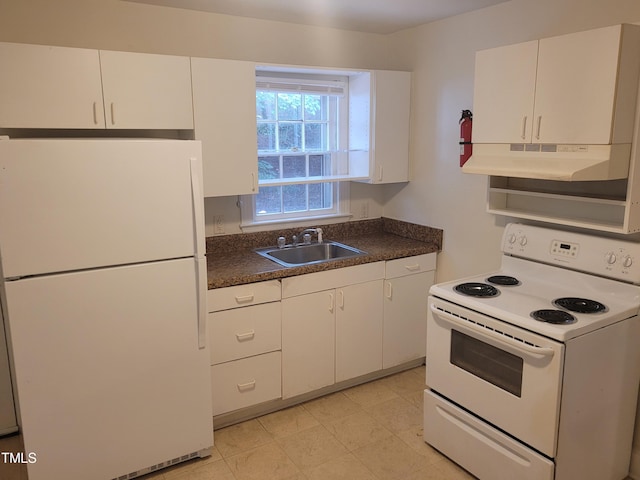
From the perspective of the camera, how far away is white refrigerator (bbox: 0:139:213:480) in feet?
6.63

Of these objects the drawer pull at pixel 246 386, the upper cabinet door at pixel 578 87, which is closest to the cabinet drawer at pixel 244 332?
the drawer pull at pixel 246 386

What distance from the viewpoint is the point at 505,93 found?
245 centimetres

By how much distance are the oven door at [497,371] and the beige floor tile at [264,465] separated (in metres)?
0.84

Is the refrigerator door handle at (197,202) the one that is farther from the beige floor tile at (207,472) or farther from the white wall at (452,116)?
the white wall at (452,116)

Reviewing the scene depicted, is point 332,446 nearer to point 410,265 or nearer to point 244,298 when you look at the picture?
point 244,298

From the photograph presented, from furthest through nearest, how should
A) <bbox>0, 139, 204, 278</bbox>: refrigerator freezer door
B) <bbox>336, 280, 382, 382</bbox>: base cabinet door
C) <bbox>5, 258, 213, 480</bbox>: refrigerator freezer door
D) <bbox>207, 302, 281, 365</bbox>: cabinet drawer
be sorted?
1. <bbox>336, 280, 382, 382</bbox>: base cabinet door
2. <bbox>207, 302, 281, 365</bbox>: cabinet drawer
3. <bbox>5, 258, 213, 480</bbox>: refrigerator freezer door
4. <bbox>0, 139, 204, 278</bbox>: refrigerator freezer door

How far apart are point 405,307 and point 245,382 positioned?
3.88ft

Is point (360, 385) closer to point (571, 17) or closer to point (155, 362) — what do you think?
point (155, 362)

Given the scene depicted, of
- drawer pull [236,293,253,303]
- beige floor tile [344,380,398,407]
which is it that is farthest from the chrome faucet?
beige floor tile [344,380,398,407]

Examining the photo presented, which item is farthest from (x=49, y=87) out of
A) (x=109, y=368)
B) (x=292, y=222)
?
(x=292, y=222)

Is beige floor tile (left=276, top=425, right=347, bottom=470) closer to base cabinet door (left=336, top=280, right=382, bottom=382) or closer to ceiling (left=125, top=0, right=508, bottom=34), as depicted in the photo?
base cabinet door (left=336, top=280, right=382, bottom=382)

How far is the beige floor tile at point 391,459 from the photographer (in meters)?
2.48

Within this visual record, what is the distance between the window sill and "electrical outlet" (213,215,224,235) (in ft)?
0.45

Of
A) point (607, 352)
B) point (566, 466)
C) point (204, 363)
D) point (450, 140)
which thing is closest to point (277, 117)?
point (450, 140)
